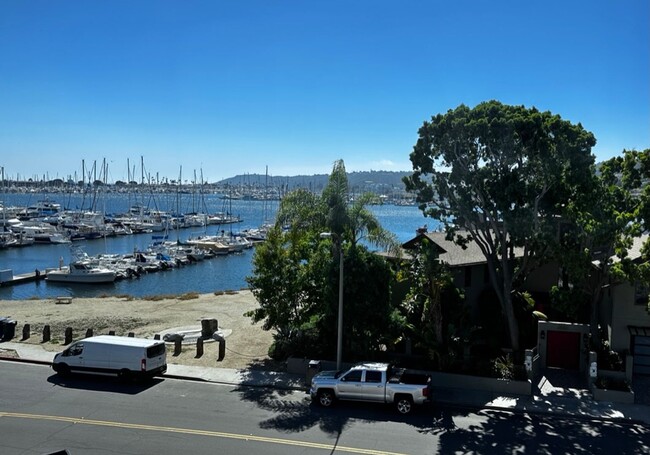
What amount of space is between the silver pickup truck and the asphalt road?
451 mm

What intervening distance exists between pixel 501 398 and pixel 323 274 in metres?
8.75

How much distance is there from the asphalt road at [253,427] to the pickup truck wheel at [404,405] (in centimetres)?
29

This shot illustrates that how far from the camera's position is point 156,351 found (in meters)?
23.1

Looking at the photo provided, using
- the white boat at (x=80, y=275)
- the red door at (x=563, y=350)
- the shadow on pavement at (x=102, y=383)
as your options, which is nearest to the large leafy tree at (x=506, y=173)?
the red door at (x=563, y=350)

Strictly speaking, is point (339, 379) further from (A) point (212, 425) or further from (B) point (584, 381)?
(B) point (584, 381)

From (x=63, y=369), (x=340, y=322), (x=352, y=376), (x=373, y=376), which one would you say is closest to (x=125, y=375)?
(x=63, y=369)

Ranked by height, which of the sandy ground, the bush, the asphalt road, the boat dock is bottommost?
the boat dock

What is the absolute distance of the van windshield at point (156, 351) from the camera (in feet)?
74.3

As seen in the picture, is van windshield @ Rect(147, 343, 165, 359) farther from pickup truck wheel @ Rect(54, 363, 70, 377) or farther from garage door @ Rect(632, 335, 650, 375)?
garage door @ Rect(632, 335, 650, 375)

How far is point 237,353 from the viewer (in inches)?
1096

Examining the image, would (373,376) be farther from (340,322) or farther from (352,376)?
(340,322)

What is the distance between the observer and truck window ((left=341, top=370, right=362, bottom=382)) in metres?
20.2

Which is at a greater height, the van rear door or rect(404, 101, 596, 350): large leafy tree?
rect(404, 101, 596, 350): large leafy tree

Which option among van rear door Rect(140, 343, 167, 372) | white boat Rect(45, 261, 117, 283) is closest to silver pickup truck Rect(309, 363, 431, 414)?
van rear door Rect(140, 343, 167, 372)
